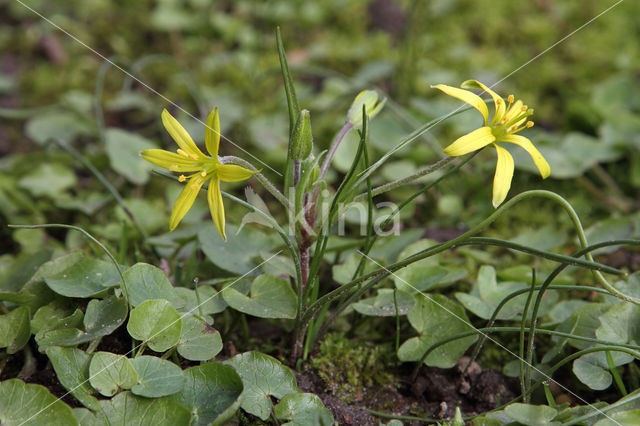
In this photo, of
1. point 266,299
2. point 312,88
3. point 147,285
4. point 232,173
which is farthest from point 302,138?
point 312,88

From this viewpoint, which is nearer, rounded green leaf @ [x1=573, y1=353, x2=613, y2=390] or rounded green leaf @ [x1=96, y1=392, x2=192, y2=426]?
rounded green leaf @ [x1=96, y1=392, x2=192, y2=426]

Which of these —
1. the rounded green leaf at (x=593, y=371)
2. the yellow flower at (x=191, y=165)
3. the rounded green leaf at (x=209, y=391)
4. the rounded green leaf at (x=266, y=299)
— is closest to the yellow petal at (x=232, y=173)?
the yellow flower at (x=191, y=165)

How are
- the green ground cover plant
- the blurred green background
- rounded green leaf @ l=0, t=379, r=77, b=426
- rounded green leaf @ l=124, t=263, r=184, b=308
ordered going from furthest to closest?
the blurred green background, rounded green leaf @ l=124, t=263, r=184, b=308, the green ground cover plant, rounded green leaf @ l=0, t=379, r=77, b=426

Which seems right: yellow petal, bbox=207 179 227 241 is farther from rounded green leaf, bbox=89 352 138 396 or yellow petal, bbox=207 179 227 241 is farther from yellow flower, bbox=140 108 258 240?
Answer: rounded green leaf, bbox=89 352 138 396

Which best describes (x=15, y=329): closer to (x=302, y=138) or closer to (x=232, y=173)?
(x=232, y=173)

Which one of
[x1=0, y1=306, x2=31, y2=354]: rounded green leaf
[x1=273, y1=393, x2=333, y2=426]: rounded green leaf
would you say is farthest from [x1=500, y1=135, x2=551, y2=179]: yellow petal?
[x1=0, y1=306, x2=31, y2=354]: rounded green leaf

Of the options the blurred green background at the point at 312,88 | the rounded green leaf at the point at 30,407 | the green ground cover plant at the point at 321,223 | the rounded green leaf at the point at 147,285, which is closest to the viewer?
the rounded green leaf at the point at 30,407

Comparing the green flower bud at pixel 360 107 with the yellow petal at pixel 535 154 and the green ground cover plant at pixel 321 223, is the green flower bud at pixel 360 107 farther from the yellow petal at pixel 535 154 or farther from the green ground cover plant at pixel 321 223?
the yellow petal at pixel 535 154

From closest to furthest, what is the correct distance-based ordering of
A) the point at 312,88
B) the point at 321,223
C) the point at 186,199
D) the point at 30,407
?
the point at 30,407 → the point at 186,199 → the point at 321,223 → the point at 312,88
